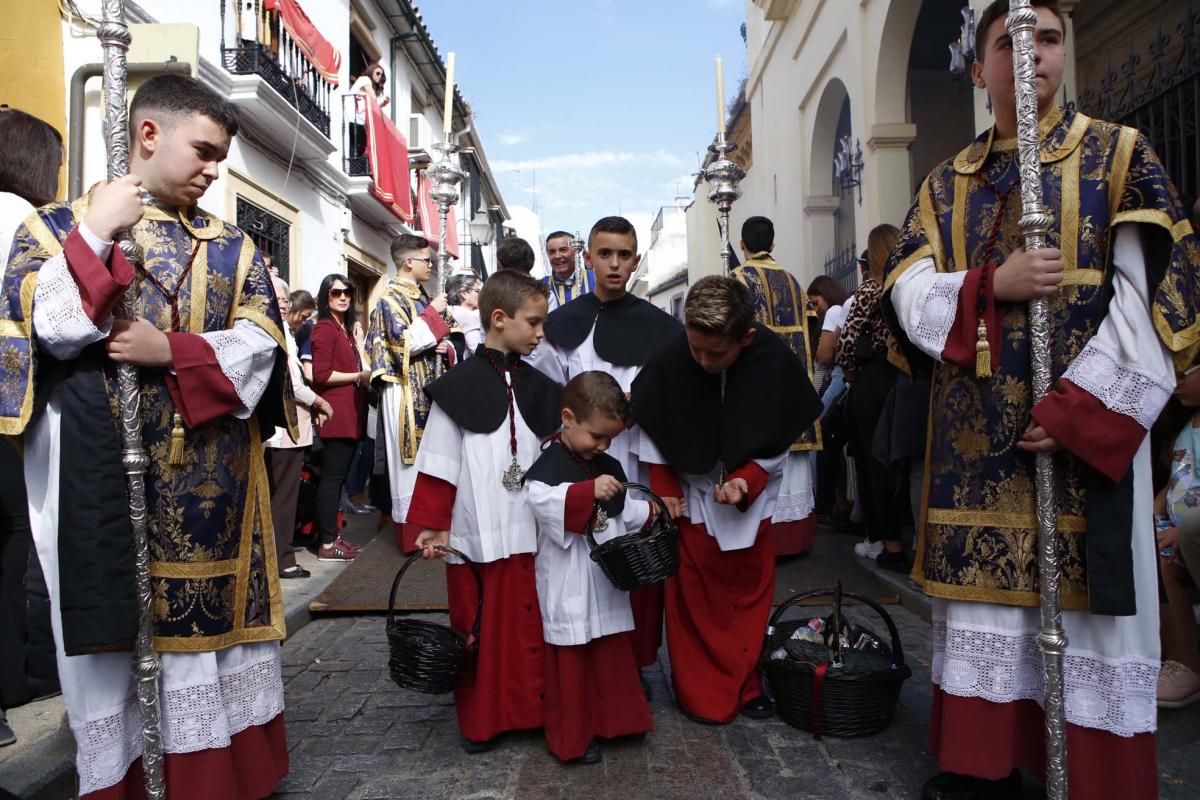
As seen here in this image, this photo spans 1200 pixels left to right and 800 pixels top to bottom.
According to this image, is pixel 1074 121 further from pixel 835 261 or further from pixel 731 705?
pixel 835 261

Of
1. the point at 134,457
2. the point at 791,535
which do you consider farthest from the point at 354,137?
the point at 134,457

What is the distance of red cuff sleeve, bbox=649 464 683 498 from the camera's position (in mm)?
3525

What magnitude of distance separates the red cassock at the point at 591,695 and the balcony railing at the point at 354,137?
36.5ft

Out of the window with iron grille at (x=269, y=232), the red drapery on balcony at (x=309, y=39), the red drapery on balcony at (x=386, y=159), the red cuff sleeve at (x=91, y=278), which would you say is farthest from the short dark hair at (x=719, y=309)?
the red drapery on balcony at (x=386, y=159)

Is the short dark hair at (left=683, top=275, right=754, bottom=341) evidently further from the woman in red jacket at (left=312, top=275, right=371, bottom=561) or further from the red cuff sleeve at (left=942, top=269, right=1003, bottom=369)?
the woman in red jacket at (left=312, top=275, right=371, bottom=561)

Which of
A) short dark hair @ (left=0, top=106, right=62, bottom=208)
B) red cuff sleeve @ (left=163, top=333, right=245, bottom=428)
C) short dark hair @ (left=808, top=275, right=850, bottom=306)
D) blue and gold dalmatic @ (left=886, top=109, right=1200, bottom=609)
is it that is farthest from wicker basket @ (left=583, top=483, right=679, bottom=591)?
Answer: short dark hair @ (left=808, top=275, right=850, bottom=306)

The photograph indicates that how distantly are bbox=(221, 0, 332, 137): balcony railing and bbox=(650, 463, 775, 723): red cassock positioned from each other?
24.9 ft

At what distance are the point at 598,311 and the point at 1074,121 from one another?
83.3 inches

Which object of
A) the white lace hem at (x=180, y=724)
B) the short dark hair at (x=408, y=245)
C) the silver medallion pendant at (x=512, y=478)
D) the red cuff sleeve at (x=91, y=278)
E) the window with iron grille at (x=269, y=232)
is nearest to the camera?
the red cuff sleeve at (x=91, y=278)

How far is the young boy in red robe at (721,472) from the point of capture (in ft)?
10.7

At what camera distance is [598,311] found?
13.3 feet

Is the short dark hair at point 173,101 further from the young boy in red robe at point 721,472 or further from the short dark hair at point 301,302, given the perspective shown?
the short dark hair at point 301,302

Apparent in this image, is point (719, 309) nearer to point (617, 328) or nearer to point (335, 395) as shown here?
point (617, 328)

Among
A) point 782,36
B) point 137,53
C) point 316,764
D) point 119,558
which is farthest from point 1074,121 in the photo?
point 782,36
